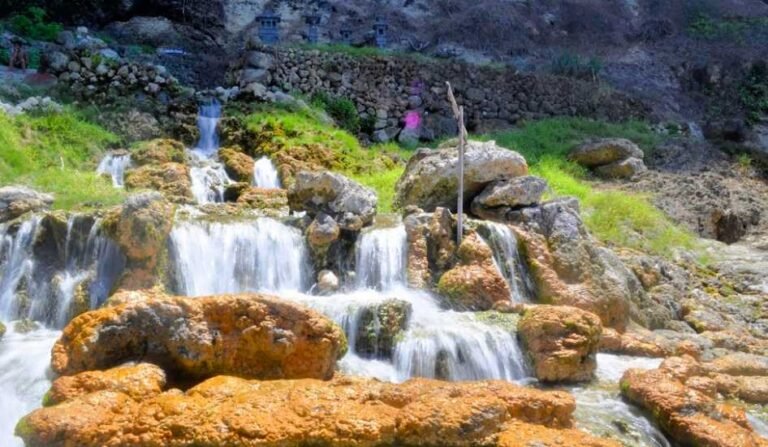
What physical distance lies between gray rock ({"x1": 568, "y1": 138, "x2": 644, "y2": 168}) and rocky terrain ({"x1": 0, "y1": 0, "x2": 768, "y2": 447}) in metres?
0.06

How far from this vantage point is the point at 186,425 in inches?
193

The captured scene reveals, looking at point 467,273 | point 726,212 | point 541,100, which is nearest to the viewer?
point 467,273

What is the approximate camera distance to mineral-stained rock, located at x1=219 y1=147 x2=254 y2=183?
502 inches

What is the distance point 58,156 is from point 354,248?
6006mm

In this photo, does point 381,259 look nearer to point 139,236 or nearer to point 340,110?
point 139,236

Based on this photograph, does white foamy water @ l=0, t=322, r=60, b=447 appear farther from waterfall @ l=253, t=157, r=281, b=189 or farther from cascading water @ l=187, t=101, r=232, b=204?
waterfall @ l=253, t=157, r=281, b=189

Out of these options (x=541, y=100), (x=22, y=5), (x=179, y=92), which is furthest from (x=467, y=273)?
(x=22, y=5)

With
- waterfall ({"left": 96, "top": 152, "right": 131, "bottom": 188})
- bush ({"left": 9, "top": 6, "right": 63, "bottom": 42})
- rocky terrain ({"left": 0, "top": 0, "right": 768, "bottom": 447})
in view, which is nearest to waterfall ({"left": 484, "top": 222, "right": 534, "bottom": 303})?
rocky terrain ({"left": 0, "top": 0, "right": 768, "bottom": 447})

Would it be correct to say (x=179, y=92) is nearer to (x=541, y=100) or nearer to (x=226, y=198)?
(x=226, y=198)

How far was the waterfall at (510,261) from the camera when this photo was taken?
9430 mm

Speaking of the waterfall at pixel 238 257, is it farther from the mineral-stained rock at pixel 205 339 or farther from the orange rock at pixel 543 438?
the orange rock at pixel 543 438

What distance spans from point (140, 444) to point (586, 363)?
4.42 meters

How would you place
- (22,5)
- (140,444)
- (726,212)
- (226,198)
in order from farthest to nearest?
(22,5) < (726,212) < (226,198) < (140,444)

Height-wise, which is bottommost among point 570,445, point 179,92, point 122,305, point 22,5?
point 570,445
